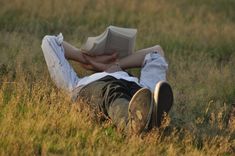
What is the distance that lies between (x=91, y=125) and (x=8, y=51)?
385 cm

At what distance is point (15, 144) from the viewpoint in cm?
464

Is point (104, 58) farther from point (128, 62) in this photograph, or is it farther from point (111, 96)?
point (111, 96)

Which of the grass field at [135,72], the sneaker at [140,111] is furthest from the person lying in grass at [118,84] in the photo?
the grass field at [135,72]

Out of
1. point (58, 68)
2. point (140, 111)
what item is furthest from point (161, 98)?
point (58, 68)

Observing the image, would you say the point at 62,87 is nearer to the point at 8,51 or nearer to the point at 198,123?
the point at 198,123

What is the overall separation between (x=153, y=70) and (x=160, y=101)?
4.59 ft

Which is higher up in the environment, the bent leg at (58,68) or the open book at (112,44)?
the open book at (112,44)

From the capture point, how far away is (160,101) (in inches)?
202

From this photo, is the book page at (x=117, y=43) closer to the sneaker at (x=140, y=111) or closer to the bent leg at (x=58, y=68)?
the bent leg at (x=58, y=68)

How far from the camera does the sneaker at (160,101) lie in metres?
5.10

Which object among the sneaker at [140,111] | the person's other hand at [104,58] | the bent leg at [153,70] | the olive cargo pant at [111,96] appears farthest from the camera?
the person's other hand at [104,58]

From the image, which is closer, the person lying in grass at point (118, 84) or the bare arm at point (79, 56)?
the person lying in grass at point (118, 84)

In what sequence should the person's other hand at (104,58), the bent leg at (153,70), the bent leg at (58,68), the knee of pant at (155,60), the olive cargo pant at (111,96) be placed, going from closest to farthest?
the olive cargo pant at (111,96), the bent leg at (58,68), the bent leg at (153,70), the knee of pant at (155,60), the person's other hand at (104,58)

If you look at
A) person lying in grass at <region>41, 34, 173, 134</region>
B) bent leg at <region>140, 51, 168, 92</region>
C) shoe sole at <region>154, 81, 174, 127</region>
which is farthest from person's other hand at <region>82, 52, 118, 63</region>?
shoe sole at <region>154, 81, 174, 127</region>
